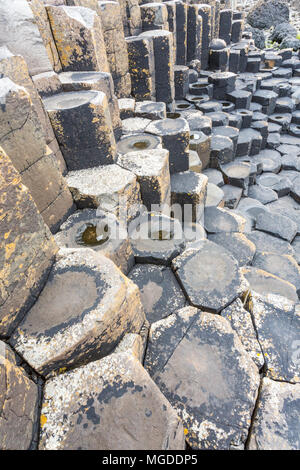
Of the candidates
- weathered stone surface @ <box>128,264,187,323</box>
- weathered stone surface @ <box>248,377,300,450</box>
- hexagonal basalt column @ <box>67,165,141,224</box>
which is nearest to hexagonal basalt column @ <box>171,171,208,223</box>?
hexagonal basalt column @ <box>67,165,141,224</box>

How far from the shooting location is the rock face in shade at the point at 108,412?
41.9 inches

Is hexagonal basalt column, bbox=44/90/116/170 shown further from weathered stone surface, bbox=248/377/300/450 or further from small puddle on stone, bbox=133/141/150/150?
weathered stone surface, bbox=248/377/300/450

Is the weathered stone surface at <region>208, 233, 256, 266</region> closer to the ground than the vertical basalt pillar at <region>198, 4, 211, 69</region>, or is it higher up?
closer to the ground

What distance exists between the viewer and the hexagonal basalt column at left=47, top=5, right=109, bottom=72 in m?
2.65

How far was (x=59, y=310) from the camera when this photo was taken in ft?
4.37

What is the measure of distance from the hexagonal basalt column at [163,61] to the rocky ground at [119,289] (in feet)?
0.91

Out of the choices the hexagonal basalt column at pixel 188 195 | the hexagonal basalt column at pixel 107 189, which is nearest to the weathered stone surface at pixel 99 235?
the hexagonal basalt column at pixel 107 189

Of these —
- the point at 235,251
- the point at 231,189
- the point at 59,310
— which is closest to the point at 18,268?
the point at 59,310

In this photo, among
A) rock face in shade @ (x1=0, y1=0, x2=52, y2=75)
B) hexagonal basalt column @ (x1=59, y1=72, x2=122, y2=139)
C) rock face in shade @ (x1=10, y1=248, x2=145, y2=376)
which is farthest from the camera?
hexagonal basalt column @ (x1=59, y1=72, x2=122, y2=139)

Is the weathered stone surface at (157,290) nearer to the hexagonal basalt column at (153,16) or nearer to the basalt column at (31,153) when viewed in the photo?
the basalt column at (31,153)

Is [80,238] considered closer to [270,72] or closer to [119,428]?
[119,428]

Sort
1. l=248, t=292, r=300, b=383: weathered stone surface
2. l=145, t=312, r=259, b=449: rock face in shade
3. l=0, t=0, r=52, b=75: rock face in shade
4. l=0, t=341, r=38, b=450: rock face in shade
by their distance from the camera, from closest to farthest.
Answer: l=0, t=341, r=38, b=450: rock face in shade
l=145, t=312, r=259, b=449: rock face in shade
l=248, t=292, r=300, b=383: weathered stone surface
l=0, t=0, r=52, b=75: rock face in shade

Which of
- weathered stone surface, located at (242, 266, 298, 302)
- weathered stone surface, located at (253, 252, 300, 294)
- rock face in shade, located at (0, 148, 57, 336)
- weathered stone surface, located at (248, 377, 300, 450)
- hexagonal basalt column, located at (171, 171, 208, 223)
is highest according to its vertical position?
rock face in shade, located at (0, 148, 57, 336)

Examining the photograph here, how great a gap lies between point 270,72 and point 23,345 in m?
13.0
